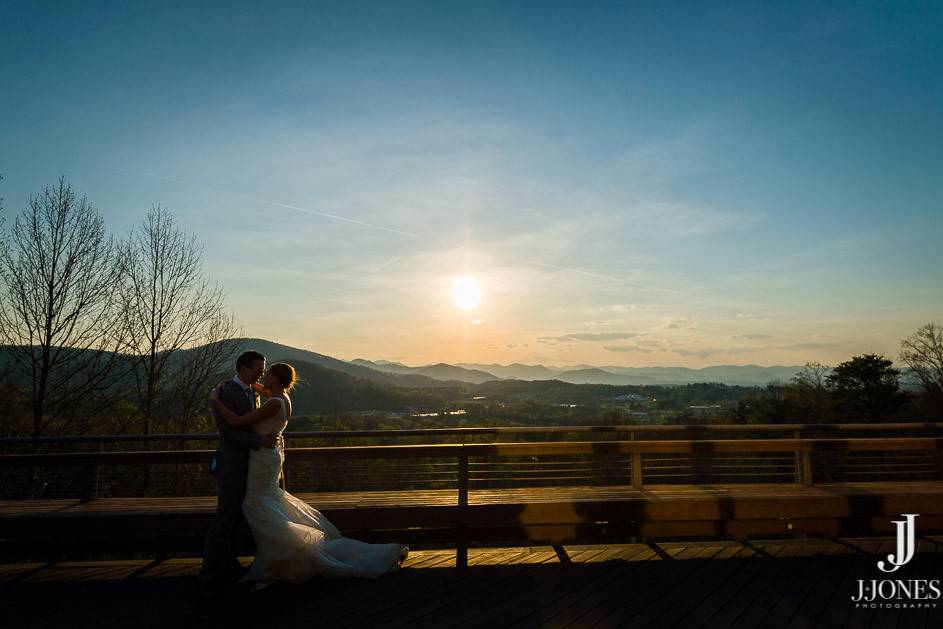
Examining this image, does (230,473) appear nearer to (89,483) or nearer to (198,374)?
(89,483)

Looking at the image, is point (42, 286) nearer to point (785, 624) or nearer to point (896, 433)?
point (785, 624)

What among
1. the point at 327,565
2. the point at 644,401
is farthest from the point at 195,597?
the point at 644,401

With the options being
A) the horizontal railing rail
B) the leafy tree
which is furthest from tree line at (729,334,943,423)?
the horizontal railing rail

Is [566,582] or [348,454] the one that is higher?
[348,454]

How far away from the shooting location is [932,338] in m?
49.7

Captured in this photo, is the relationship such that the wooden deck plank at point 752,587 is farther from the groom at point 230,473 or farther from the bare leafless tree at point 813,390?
the bare leafless tree at point 813,390

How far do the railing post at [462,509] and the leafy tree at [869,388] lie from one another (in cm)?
4283

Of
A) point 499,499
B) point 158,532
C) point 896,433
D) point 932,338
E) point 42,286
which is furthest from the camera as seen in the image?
point 932,338

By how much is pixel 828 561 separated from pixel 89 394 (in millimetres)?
19231

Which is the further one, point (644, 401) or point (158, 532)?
point (644, 401)

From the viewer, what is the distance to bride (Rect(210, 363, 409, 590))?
16.4ft

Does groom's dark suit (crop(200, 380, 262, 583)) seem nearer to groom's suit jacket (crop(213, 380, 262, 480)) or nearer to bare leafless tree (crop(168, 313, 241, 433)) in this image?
groom's suit jacket (crop(213, 380, 262, 480))
